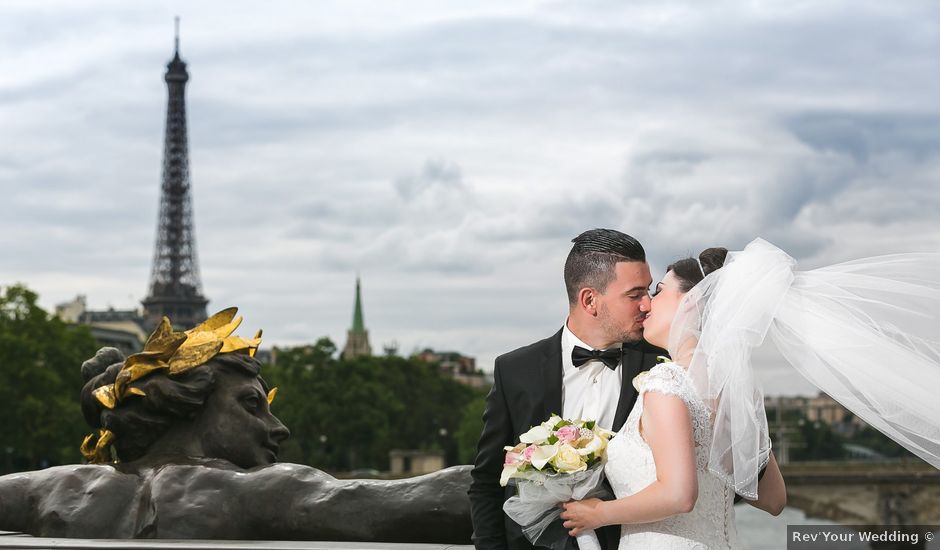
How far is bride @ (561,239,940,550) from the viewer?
3805 millimetres

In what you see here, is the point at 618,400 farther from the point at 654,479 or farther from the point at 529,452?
the point at 529,452

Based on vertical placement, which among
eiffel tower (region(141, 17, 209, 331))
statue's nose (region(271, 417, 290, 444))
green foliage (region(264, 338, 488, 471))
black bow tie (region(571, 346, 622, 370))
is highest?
eiffel tower (region(141, 17, 209, 331))

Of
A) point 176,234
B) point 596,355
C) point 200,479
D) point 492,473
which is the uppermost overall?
point 176,234

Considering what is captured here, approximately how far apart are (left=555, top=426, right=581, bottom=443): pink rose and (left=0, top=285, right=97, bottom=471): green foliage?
3698 centimetres

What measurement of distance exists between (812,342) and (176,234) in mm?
93928

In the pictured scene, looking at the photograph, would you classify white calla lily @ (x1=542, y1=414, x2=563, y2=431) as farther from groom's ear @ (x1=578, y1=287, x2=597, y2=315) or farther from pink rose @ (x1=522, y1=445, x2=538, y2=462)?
groom's ear @ (x1=578, y1=287, x2=597, y2=315)

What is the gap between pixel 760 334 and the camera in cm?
406

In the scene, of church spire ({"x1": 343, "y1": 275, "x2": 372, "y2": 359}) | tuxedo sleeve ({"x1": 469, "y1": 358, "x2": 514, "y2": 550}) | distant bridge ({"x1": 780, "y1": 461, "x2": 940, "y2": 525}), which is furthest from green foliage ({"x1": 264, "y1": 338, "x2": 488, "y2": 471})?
church spire ({"x1": 343, "y1": 275, "x2": 372, "y2": 359})

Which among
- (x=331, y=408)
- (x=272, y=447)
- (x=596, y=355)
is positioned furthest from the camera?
(x=331, y=408)

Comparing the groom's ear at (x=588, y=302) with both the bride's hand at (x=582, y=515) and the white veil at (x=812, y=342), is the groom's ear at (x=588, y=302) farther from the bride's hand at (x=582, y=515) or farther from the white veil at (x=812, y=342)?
the bride's hand at (x=582, y=515)

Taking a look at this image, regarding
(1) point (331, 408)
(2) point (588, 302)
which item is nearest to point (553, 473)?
(2) point (588, 302)

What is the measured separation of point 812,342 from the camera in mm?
4145

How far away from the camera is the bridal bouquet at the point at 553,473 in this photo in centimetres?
377

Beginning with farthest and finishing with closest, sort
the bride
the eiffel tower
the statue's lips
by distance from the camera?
the eiffel tower, the statue's lips, the bride
